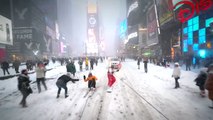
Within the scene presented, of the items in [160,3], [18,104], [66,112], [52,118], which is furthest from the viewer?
[160,3]

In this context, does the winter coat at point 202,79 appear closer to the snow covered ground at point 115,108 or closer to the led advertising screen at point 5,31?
the snow covered ground at point 115,108

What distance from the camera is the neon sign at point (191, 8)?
25372mm

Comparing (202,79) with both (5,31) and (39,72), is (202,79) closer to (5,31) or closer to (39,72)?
(39,72)

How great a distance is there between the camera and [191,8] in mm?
30188

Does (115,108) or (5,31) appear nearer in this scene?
(115,108)

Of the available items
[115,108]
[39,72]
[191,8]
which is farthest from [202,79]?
[191,8]

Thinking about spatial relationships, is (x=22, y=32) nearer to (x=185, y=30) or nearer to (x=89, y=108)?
(x=185, y=30)

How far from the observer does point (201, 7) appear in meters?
26.6

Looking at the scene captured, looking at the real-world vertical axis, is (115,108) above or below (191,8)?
below

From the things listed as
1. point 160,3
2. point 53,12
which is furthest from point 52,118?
point 53,12

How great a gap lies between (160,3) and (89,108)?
44.2 metres

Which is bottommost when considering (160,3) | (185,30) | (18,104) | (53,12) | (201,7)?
(18,104)

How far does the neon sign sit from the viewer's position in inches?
999

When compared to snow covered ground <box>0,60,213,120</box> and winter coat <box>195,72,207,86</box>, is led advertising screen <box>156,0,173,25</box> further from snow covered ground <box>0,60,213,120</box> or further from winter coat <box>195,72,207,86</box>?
snow covered ground <box>0,60,213,120</box>
